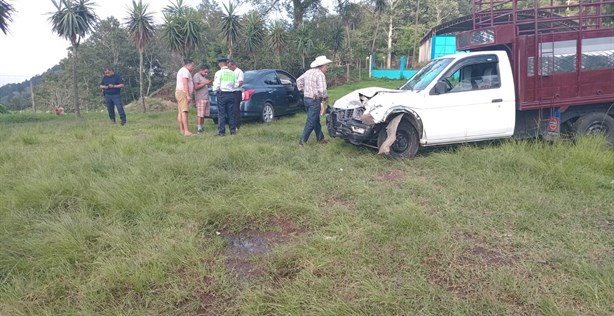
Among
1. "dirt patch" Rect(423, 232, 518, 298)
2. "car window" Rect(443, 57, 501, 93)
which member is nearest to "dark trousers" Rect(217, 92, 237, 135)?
"car window" Rect(443, 57, 501, 93)

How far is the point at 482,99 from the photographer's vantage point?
19.2ft

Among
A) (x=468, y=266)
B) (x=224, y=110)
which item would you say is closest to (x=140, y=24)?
(x=224, y=110)

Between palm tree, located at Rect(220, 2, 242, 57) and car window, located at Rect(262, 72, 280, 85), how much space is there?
39.4 feet

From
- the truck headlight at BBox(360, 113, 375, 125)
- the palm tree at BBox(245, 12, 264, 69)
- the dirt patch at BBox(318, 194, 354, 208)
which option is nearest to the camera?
the dirt patch at BBox(318, 194, 354, 208)

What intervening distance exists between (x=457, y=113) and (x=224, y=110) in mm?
4696

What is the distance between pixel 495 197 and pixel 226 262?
280 centimetres

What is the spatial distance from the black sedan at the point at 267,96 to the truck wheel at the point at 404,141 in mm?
4508

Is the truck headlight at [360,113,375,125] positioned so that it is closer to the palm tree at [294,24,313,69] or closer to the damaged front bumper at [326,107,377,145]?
the damaged front bumper at [326,107,377,145]

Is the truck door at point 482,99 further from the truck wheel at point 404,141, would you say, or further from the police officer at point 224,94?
the police officer at point 224,94

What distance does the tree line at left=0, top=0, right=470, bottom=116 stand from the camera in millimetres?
19281

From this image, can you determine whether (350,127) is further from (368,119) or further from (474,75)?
(474,75)

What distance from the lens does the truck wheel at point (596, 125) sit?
6023mm

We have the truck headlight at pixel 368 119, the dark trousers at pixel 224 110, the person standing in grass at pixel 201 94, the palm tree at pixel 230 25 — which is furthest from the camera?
the palm tree at pixel 230 25

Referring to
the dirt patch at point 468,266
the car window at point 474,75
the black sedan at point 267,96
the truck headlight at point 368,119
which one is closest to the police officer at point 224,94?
the black sedan at point 267,96
